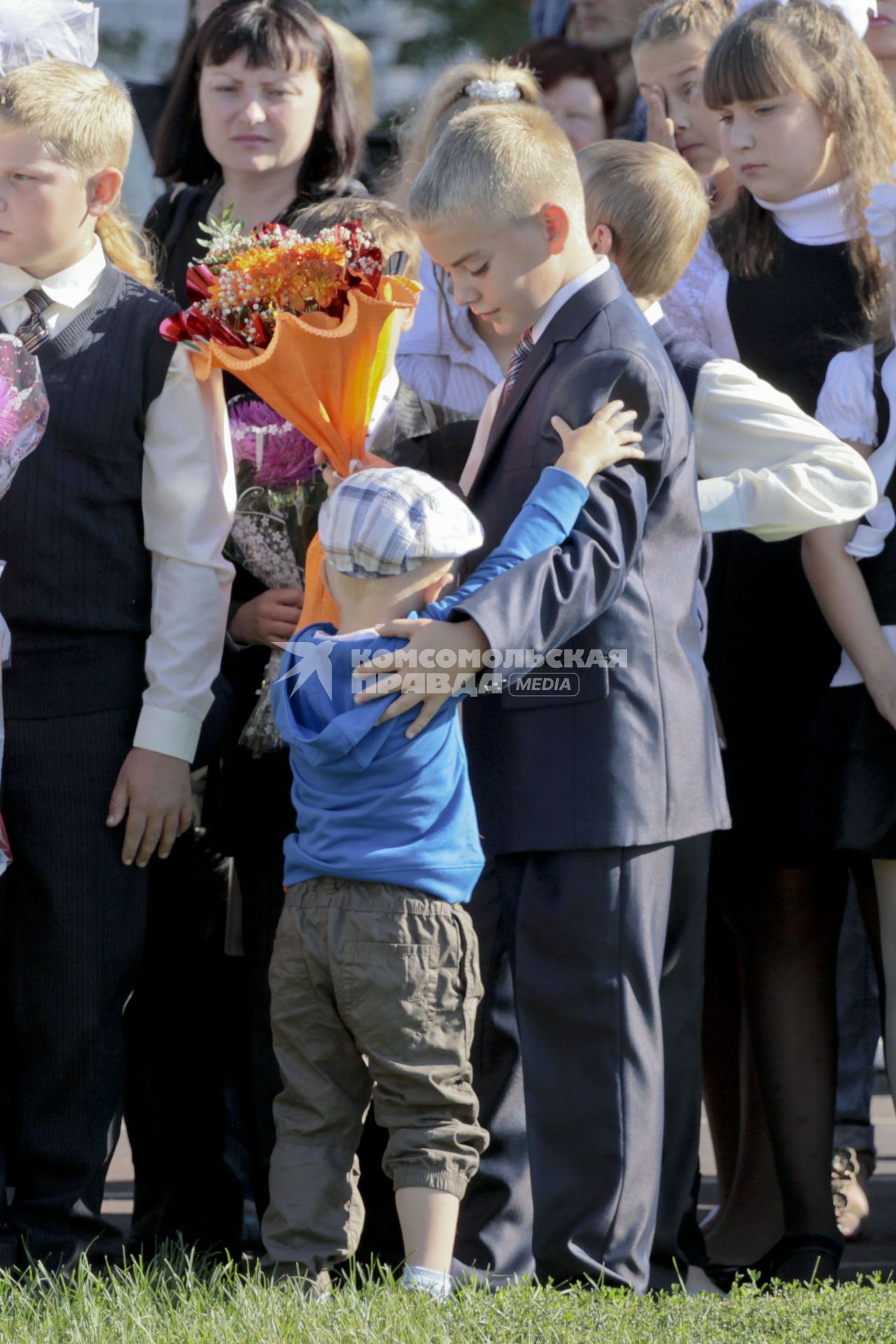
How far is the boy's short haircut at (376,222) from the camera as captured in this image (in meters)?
3.70

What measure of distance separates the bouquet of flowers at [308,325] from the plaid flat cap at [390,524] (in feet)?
0.86

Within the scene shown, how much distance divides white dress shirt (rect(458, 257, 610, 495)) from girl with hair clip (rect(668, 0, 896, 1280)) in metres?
0.74

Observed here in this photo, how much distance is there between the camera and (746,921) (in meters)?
3.79

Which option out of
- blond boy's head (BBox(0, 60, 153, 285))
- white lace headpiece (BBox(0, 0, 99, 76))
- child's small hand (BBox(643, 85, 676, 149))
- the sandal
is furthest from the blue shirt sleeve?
the sandal

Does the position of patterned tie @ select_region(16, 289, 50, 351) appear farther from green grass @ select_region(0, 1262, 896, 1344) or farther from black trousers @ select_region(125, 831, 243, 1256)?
green grass @ select_region(0, 1262, 896, 1344)

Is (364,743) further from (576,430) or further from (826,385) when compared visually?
(826,385)


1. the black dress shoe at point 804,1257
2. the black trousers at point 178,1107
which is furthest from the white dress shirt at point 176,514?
the black dress shoe at point 804,1257

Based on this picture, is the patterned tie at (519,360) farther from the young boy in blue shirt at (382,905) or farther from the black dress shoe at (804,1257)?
the black dress shoe at (804,1257)

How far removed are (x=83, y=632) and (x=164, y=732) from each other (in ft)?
0.77

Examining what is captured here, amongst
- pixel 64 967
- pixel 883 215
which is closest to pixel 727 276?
pixel 883 215

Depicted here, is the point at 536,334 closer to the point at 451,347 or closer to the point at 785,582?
the point at 451,347

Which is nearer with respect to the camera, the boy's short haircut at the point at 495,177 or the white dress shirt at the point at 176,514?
the boy's short haircut at the point at 495,177

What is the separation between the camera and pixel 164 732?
3.26 m

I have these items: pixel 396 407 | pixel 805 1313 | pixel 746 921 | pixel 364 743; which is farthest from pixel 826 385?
pixel 805 1313
